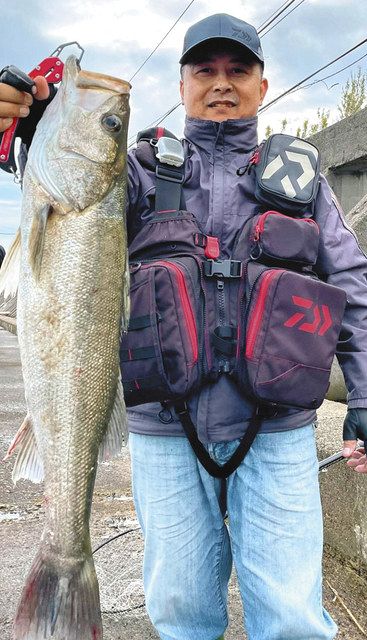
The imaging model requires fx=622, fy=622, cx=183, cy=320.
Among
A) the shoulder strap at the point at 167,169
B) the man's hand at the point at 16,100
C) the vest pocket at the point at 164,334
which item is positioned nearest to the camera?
the man's hand at the point at 16,100

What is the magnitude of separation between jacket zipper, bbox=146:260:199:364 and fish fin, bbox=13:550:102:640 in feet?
2.77

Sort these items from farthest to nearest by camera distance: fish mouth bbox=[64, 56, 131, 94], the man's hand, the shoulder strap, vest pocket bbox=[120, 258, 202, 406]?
the shoulder strap < vest pocket bbox=[120, 258, 202, 406] < fish mouth bbox=[64, 56, 131, 94] < the man's hand

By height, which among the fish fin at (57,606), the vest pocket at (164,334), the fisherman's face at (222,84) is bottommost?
the fish fin at (57,606)

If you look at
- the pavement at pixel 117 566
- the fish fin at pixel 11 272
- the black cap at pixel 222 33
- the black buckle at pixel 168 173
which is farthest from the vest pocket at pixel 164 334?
the pavement at pixel 117 566

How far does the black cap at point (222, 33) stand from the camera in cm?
254

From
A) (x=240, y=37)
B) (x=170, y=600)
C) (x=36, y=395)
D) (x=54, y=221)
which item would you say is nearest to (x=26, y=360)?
(x=36, y=395)

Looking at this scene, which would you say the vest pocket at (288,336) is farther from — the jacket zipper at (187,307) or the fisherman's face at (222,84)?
the fisherman's face at (222,84)

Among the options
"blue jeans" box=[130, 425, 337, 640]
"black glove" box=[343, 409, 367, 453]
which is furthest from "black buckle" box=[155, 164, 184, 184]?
"black glove" box=[343, 409, 367, 453]

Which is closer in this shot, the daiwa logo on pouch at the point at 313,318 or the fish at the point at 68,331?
the fish at the point at 68,331

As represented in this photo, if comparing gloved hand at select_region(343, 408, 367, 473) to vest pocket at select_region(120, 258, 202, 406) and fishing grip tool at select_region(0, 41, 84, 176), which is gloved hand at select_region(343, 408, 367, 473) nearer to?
vest pocket at select_region(120, 258, 202, 406)

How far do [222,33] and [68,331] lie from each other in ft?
4.63

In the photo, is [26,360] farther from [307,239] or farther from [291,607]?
[291,607]

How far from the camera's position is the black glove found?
2469 millimetres

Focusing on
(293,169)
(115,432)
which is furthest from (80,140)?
(115,432)
